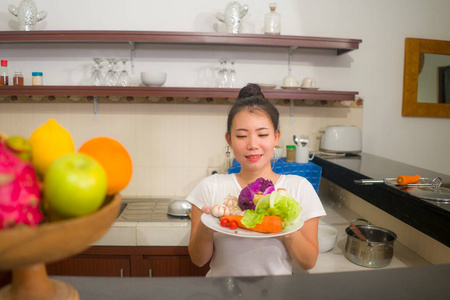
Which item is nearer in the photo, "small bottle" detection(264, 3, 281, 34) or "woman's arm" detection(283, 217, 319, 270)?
"woman's arm" detection(283, 217, 319, 270)

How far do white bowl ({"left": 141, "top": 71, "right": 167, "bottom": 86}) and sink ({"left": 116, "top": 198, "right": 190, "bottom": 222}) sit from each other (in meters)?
0.80

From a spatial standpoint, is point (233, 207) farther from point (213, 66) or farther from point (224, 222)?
point (213, 66)

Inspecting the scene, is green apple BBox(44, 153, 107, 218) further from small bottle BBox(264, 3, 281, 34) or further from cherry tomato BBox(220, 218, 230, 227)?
small bottle BBox(264, 3, 281, 34)

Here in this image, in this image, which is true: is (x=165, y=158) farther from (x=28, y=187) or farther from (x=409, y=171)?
(x=28, y=187)

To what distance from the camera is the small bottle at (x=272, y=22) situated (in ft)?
7.89

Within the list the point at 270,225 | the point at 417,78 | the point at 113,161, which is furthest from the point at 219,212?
the point at 417,78

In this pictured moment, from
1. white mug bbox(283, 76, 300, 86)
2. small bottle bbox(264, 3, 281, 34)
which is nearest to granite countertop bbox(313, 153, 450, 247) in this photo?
white mug bbox(283, 76, 300, 86)

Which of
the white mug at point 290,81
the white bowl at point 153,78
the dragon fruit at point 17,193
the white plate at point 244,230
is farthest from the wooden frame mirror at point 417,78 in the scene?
the dragon fruit at point 17,193

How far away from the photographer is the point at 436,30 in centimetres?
272

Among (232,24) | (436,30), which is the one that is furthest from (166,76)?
(436,30)

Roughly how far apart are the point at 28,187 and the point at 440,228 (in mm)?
1246

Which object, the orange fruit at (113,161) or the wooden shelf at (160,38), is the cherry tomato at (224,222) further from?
the wooden shelf at (160,38)

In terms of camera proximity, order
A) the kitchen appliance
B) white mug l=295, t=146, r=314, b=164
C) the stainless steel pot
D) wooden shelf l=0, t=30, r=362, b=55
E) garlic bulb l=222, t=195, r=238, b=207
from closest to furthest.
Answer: garlic bulb l=222, t=195, r=238, b=207 → the stainless steel pot → wooden shelf l=0, t=30, r=362, b=55 → white mug l=295, t=146, r=314, b=164 → the kitchen appliance

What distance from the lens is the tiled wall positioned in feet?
8.38
